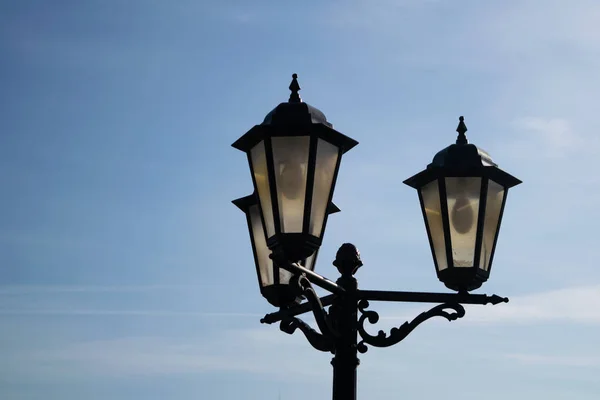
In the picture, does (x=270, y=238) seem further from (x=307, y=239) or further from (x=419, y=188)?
(x=419, y=188)

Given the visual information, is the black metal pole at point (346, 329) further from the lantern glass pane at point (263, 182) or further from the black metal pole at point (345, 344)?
the lantern glass pane at point (263, 182)

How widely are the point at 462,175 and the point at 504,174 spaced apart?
31cm

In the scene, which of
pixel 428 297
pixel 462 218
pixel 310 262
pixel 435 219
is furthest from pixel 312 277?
pixel 462 218

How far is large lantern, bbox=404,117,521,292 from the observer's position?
696cm

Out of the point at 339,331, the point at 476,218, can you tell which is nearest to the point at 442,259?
the point at 476,218

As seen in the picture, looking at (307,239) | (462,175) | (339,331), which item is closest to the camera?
(307,239)

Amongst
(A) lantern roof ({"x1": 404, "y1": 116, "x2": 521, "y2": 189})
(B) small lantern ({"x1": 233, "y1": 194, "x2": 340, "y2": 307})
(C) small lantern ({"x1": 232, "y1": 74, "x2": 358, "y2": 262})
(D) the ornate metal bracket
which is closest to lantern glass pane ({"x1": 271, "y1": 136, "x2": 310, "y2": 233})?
(C) small lantern ({"x1": 232, "y1": 74, "x2": 358, "y2": 262})

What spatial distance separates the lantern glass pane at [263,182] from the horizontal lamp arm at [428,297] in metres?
0.93

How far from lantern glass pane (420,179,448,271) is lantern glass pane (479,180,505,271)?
0.91ft

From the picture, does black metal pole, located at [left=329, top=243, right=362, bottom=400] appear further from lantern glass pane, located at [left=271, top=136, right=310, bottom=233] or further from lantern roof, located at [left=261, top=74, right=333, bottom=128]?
lantern roof, located at [left=261, top=74, right=333, bottom=128]

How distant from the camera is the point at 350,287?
679cm

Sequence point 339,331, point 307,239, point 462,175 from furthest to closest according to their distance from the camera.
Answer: point 462,175 → point 339,331 → point 307,239

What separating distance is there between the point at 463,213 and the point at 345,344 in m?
1.27

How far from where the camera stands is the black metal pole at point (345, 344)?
643cm
